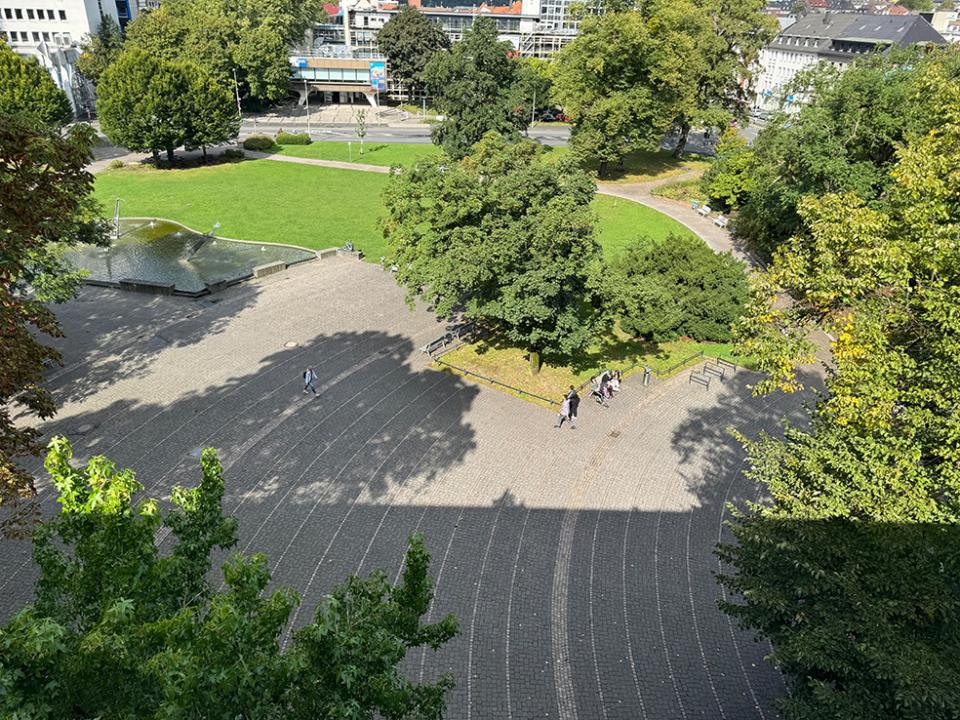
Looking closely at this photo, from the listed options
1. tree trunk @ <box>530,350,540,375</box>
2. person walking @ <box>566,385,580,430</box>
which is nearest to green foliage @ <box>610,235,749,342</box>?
tree trunk @ <box>530,350,540,375</box>

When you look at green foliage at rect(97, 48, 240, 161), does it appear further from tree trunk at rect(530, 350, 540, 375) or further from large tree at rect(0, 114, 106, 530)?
large tree at rect(0, 114, 106, 530)

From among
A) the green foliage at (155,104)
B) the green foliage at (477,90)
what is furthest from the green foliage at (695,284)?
the green foliage at (155,104)

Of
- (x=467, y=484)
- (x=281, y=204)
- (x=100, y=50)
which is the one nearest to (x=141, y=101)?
(x=281, y=204)

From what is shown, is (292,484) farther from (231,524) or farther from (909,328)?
(909,328)

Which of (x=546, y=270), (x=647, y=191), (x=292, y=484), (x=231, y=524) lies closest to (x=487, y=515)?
(x=292, y=484)

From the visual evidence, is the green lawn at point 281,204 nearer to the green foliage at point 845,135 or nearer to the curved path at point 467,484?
the green foliage at point 845,135

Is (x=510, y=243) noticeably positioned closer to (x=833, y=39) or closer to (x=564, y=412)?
(x=564, y=412)
